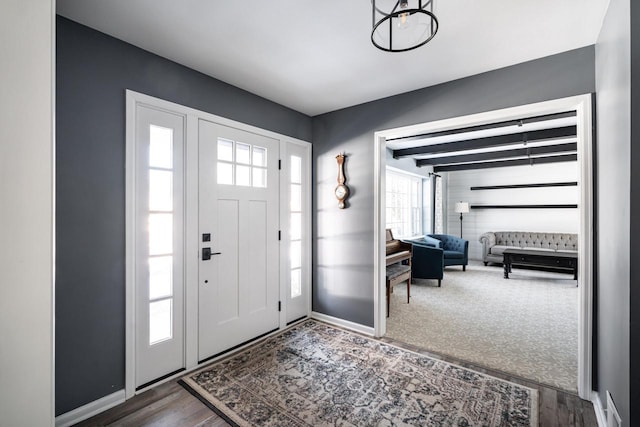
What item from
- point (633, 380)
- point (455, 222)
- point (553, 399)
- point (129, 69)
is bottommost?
point (553, 399)

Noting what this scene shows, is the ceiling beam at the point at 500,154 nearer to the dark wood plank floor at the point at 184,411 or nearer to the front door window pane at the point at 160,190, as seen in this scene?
the dark wood plank floor at the point at 184,411

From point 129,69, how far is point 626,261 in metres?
3.16

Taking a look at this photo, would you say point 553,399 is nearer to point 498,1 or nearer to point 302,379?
point 302,379

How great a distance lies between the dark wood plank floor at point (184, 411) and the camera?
1830mm

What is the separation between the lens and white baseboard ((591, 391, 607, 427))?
1774 mm

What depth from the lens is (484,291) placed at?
484cm

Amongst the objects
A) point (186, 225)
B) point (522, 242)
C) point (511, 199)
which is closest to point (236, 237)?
point (186, 225)

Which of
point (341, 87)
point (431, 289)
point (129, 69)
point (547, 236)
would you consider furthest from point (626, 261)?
point (547, 236)

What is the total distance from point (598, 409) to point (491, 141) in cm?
417

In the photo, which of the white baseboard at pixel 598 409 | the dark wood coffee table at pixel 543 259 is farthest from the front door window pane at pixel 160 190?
the dark wood coffee table at pixel 543 259

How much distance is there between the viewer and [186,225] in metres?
2.38

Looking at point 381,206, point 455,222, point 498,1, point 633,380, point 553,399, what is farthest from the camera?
point 455,222

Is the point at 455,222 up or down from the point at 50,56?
down

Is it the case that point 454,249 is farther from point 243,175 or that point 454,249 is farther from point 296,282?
point 243,175
